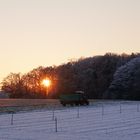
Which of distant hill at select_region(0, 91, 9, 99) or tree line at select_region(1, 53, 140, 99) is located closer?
A: tree line at select_region(1, 53, 140, 99)

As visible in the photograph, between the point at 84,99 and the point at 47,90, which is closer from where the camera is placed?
the point at 84,99

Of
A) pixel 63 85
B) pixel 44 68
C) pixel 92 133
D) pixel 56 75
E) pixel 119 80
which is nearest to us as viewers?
pixel 92 133

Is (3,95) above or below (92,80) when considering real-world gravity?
below

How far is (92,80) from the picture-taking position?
12681 cm

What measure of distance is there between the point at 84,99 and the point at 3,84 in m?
111

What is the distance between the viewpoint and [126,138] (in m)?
27.9

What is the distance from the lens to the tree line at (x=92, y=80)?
109 metres

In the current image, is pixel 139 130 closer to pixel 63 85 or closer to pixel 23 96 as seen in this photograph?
pixel 63 85

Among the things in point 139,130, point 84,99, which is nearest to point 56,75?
point 84,99

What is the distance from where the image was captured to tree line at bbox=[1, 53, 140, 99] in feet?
358

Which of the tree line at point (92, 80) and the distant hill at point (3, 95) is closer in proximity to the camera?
the tree line at point (92, 80)

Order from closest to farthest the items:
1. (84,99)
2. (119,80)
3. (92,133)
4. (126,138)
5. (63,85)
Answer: (126,138) → (92,133) → (84,99) → (119,80) → (63,85)

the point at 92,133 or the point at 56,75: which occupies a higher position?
the point at 56,75

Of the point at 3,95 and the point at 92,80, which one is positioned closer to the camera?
the point at 92,80
